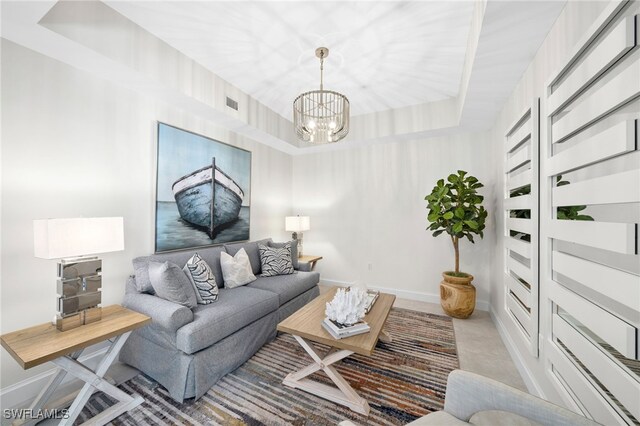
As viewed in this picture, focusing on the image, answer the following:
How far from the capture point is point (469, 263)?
3576 mm

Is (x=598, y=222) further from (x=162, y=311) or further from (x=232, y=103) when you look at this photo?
(x=232, y=103)

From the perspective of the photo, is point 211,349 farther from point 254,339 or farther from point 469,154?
point 469,154

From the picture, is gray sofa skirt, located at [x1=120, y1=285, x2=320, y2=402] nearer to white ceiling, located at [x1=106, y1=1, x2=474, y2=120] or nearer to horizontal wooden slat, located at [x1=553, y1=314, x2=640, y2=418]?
horizontal wooden slat, located at [x1=553, y1=314, x2=640, y2=418]

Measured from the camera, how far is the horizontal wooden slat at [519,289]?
6.42 feet

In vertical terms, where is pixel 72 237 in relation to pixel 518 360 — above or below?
above

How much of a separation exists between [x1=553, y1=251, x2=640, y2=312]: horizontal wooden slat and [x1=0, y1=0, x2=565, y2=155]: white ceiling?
148cm

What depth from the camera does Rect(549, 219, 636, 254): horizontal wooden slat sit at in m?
0.95

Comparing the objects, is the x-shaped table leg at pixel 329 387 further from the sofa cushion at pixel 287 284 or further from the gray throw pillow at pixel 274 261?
the gray throw pillow at pixel 274 261

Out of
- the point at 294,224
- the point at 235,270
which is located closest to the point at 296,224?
the point at 294,224

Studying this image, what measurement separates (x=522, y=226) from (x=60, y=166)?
3696 mm

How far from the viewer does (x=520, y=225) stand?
211 centimetres

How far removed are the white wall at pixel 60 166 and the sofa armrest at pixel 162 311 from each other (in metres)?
0.45

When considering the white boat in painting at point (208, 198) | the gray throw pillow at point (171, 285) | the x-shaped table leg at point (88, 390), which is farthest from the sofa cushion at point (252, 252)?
the x-shaped table leg at point (88, 390)

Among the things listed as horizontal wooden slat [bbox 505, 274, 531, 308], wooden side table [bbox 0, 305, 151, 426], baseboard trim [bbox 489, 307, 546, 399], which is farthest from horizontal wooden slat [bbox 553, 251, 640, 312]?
wooden side table [bbox 0, 305, 151, 426]
